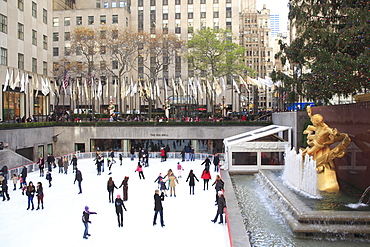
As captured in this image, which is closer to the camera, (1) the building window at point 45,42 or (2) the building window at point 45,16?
(2) the building window at point 45,16

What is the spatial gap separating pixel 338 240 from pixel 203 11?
56.5m

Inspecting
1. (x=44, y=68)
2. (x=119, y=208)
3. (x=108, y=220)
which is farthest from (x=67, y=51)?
(x=119, y=208)

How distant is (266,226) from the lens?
1220 centimetres

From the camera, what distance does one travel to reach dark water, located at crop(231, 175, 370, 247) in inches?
420

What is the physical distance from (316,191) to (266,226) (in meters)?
3.99

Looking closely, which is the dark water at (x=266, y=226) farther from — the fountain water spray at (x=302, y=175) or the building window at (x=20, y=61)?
the building window at (x=20, y=61)

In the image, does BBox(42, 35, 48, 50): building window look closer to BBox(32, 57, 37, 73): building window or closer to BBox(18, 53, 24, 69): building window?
BBox(32, 57, 37, 73): building window

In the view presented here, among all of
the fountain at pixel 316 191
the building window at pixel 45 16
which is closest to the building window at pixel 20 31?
the building window at pixel 45 16

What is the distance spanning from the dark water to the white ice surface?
1.15 metres

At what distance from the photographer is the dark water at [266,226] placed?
1068 centimetres

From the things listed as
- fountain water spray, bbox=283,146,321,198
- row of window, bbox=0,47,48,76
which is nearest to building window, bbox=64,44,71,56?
row of window, bbox=0,47,48,76

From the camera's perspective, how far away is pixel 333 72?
51.3 ft

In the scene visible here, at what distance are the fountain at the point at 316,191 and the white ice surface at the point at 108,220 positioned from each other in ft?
8.93

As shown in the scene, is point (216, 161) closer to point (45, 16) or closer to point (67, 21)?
point (45, 16)
